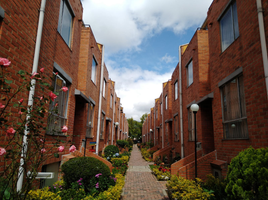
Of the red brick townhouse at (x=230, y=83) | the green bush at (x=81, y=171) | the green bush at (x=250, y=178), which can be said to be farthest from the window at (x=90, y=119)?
the green bush at (x=250, y=178)

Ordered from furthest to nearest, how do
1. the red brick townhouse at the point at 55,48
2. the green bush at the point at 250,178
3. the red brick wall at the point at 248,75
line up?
the red brick wall at the point at 248,75, the red brick townhouse at the point at 55,48, the green bush at the point at 250,178

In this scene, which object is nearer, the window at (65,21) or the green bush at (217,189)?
the green bush at (217,189)

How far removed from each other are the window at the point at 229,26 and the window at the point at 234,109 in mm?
1642

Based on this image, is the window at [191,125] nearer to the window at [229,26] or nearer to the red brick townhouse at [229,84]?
the red brick townhouse at [229,84]

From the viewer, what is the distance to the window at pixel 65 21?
707cm

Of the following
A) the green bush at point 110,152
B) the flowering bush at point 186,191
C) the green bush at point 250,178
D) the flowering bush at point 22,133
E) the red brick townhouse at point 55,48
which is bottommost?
the flowering bush at point 186,191

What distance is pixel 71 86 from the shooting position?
26.4 ft

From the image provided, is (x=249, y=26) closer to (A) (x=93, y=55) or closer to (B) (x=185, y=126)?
(B) (x=185, y=126)

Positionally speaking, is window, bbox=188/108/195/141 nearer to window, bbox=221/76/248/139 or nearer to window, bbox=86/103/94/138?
window, bbox=221/76/248/139

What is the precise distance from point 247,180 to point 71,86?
22.4ft

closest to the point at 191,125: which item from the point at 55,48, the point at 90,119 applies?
the point at 90,119

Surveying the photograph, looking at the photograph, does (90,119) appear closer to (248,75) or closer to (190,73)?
(190,73)

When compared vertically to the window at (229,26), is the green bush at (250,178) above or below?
below

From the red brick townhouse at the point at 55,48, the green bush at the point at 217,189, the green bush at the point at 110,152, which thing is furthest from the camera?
the green bush at the point at 110,152
